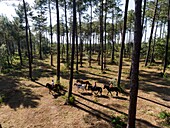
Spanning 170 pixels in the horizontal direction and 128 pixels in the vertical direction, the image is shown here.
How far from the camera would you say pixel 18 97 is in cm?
1722

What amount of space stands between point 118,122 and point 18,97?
10.9 m

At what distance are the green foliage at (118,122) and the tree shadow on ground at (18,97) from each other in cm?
723

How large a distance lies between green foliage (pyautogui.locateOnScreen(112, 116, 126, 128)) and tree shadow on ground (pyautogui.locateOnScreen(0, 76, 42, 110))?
23.7 ft

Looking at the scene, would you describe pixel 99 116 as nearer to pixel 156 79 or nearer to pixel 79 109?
pixel 79 109

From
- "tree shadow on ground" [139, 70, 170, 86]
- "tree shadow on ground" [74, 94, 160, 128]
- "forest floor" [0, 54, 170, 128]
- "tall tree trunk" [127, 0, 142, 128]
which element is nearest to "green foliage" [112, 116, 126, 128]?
"forest floor" [0, 54, 170, 128]

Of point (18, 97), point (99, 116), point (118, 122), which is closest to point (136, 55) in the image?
point (118, 122)

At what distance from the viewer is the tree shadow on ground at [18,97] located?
603 inches

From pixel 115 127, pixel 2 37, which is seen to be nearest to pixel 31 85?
pixel 115 127

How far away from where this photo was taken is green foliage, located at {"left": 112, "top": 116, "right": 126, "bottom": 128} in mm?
10930

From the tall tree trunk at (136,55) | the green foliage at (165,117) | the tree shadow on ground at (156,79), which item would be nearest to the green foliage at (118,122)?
the tall tree trunk at (136,55)

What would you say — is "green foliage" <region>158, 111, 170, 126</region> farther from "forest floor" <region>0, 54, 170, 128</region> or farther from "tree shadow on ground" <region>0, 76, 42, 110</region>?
"tree shadow on ground" <region>0, 76, 42, 110</region>

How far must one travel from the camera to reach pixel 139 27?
7.75 m

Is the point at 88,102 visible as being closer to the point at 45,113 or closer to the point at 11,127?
the point at 45,113

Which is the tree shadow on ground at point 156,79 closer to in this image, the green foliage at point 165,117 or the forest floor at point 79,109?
the forest floor at point 79,109
